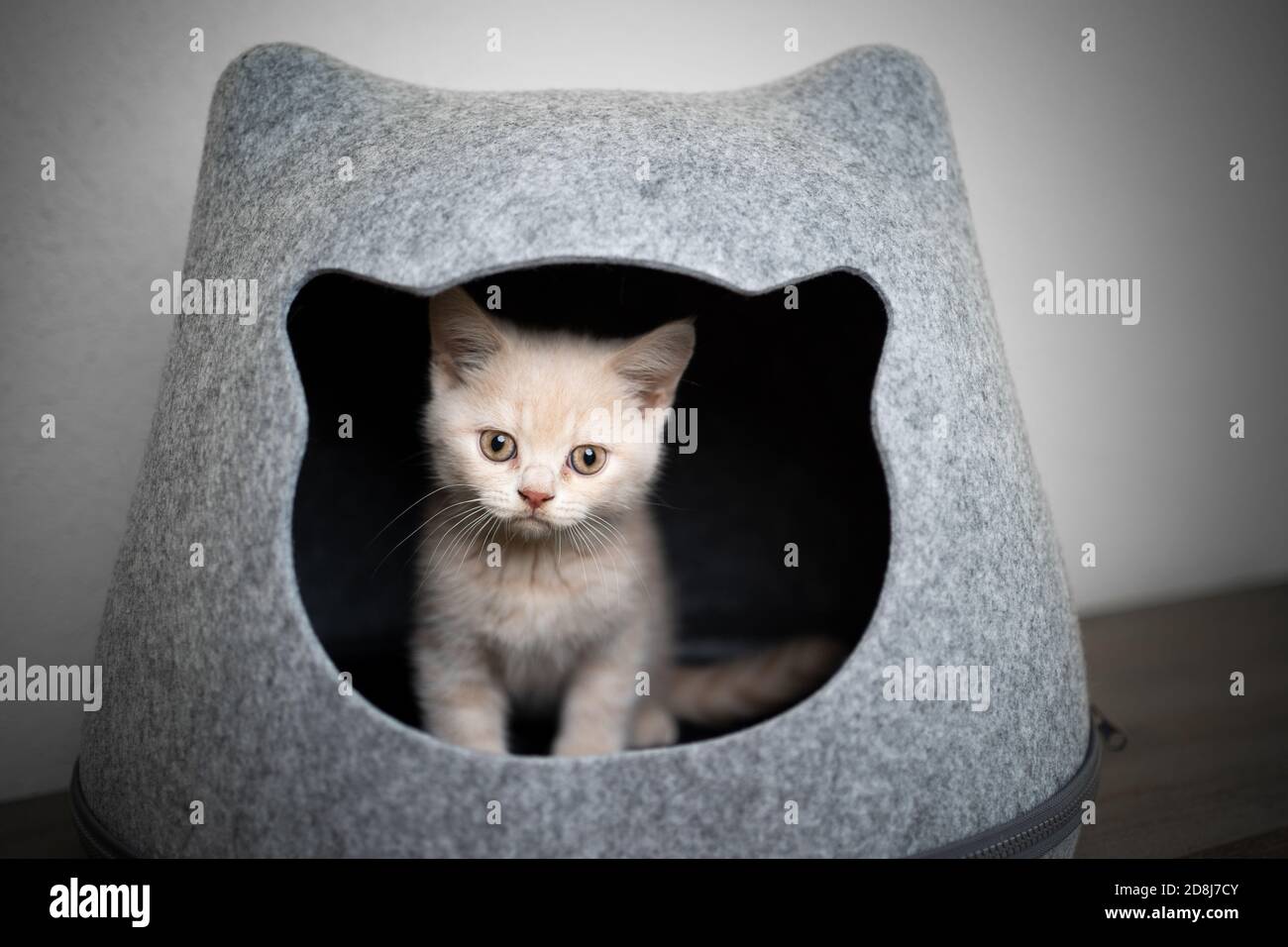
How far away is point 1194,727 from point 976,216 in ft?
2.81

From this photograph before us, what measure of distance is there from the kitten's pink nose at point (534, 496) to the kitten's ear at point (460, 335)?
0.58 feet

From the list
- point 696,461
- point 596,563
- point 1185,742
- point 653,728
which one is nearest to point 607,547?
point 596,563

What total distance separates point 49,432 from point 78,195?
0.30m

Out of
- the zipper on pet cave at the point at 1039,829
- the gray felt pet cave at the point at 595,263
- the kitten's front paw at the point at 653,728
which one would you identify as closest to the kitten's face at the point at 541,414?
the gray felt pet cave at the point at 595,263

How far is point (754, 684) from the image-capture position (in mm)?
1268

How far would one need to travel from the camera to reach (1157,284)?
5.73 feet

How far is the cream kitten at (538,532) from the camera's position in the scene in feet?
3.25

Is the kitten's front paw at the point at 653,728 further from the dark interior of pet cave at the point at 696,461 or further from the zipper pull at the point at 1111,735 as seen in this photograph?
the zipper pull at the point at 1111,735

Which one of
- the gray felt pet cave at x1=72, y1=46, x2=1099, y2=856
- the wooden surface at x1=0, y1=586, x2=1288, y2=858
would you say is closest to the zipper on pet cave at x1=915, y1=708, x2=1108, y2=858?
the gray felt pet cave at x1=72, y1=46, x2=1099, y2=856

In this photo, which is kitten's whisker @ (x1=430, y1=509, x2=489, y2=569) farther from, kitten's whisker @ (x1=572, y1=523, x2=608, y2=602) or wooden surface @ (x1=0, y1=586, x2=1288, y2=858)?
wooden surface @ (x1=0, y1=586, x2=1288, y2=858)

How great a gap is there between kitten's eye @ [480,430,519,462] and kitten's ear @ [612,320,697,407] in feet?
0.47

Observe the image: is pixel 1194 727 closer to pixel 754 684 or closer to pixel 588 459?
pixel 754 684
